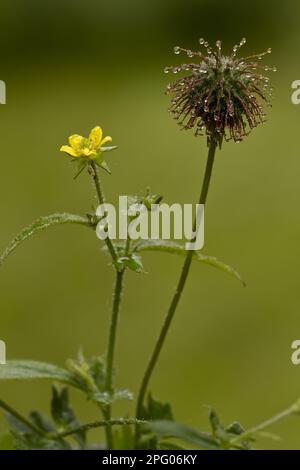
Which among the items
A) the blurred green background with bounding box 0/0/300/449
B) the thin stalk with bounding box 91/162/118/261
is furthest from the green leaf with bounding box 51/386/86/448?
the blurred green background with bounding box 0/0/300/449

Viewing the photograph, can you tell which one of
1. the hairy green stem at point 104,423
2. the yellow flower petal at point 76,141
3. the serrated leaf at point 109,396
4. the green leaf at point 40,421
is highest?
the yellow flower petal at point 76,141

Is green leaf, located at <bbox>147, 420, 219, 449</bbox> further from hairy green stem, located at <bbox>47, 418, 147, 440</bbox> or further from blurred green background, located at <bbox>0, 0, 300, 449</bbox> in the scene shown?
blurred green background, located at <bbox>0, 0, 300, 449</bbox>

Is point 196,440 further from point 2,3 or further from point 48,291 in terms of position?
point 2,3

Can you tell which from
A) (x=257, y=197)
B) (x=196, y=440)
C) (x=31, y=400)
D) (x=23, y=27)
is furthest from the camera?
(x=23, y=27)

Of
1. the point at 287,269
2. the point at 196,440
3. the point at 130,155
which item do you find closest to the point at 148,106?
the point at 130,155

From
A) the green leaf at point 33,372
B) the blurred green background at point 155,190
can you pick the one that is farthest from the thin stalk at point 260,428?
the blurred green background at point 155,190

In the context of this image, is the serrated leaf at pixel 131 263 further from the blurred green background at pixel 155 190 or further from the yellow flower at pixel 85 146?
the blurred green background at pixel 155 190
